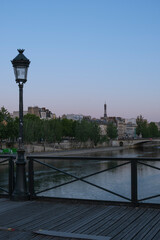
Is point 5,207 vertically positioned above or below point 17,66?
below

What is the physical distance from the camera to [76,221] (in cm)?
659

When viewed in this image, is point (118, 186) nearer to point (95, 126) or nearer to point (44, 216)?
point (44, 216)

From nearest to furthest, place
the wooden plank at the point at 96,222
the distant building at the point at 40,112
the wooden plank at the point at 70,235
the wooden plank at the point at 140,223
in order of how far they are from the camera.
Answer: the wooden plank at the point at 70,235 → the wooden plank at the point at 140,223 → the wooden plank at the point at 96,222 → the distant building at the point at 40,112

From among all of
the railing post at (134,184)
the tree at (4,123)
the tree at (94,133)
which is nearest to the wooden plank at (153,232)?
the railing post at (134,184)

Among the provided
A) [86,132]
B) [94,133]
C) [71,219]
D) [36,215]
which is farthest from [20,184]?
[94,133]

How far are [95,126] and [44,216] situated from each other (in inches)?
4000

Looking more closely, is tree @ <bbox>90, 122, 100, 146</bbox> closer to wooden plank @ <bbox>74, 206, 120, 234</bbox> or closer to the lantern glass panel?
the lantern glass panel

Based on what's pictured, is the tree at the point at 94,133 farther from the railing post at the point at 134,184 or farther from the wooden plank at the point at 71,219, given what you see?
the wooden plank at the point at 71,219

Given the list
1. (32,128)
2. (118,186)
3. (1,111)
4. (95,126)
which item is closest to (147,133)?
(95,126)

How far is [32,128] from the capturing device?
79375mm

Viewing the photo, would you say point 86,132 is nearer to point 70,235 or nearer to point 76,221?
point 76,221

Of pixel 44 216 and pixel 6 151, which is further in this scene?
pixel 6 151

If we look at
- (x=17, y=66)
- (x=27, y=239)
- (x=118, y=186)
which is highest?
(x=17, y=66)

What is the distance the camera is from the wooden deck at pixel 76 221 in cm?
571
